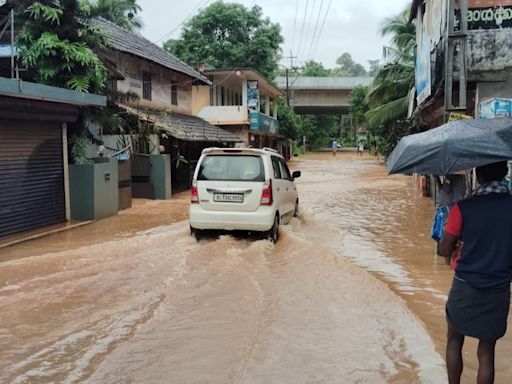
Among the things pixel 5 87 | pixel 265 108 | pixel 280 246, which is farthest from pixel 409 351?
pixel 265 108

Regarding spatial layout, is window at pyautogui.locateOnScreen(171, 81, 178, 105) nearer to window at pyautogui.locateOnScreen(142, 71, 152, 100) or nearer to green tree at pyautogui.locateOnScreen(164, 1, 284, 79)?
window at pyautogui.locateOnScreen(142, 71, 152, 100)

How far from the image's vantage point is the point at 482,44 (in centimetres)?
1116

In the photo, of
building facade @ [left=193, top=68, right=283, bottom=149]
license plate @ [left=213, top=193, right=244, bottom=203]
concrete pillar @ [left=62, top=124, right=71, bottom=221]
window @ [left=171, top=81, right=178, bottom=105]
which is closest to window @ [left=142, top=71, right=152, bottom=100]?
window @ [left=171, top=81, right=178, bottom=105]

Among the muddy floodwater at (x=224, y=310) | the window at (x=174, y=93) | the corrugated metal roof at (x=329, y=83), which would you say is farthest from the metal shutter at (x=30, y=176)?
the corrugated metal roof at (x=329, y=83)

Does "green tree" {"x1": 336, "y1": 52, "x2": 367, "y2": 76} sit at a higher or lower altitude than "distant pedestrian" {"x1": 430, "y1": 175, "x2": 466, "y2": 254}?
higher

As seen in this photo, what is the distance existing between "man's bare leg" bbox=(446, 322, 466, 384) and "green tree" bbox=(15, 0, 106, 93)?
11298mm

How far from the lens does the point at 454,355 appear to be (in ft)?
12.9

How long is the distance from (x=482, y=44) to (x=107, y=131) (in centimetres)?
1126

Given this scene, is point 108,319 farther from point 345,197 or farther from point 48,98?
point 345,197

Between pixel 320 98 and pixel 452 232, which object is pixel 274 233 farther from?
pixel 320 98

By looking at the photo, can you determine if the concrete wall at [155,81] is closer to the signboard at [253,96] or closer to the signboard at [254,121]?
the signboard at [254,121]

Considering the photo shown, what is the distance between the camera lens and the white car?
9539 mm

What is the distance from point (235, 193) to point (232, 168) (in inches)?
19.1

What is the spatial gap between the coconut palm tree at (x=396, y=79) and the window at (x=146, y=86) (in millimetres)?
13542
